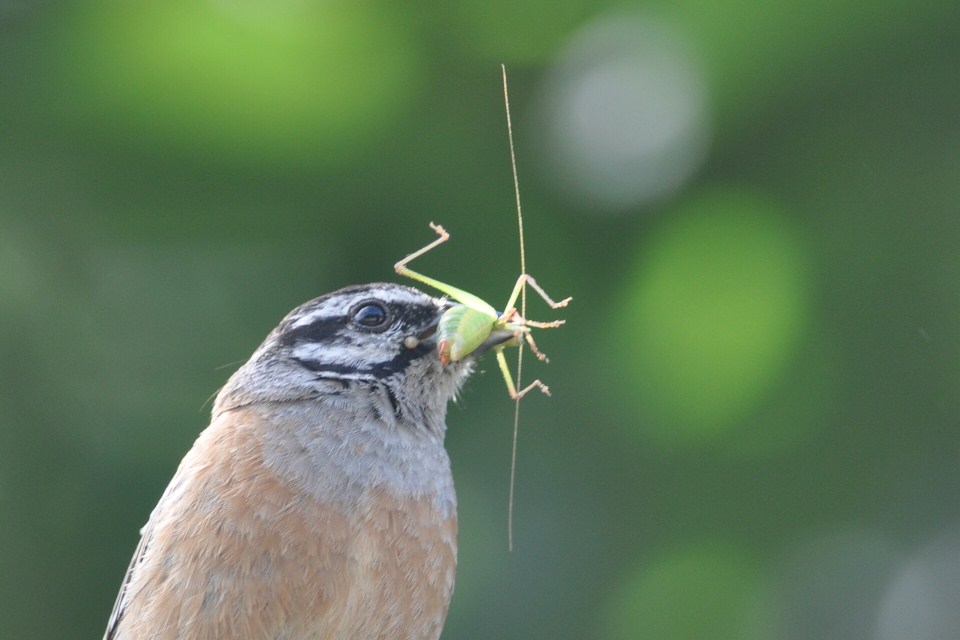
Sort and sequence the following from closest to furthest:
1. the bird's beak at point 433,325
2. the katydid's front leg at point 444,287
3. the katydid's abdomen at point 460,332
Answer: the katydid's abdomen at point 460,332 → the bird's beak at point 433,325 → the katydid's front leg at point 444,287

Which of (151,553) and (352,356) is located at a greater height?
(352,356)

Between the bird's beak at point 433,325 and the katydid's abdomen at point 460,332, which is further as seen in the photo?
the bird's beak at point 433,325

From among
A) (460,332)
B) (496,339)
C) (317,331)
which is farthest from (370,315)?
(496,339)

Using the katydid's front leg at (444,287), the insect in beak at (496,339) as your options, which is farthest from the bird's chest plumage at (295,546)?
the katydid's front leg at (444,287)

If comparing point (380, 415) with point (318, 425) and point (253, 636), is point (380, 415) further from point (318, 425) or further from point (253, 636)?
point (253, 636)

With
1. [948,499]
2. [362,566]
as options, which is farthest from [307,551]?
[948,499]

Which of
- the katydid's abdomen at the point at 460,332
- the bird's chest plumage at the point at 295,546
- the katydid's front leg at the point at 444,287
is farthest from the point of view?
the katydid's front leg at the point at 444,287

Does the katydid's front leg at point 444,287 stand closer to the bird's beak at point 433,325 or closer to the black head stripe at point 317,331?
the bird's beak at point 433,325

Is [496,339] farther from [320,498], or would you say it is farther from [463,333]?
[320,498]

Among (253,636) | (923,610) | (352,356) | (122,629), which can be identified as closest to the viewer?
(253,636)
